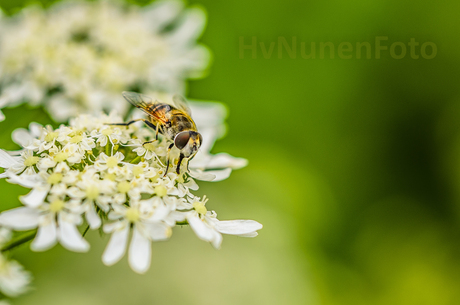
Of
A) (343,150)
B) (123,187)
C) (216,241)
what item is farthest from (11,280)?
(343,150)

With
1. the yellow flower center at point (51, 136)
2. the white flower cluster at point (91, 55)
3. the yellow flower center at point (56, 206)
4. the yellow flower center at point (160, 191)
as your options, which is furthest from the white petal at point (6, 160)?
the white flower cluster at point (91, 55)

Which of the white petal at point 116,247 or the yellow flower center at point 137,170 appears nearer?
the white petal at point 116,247

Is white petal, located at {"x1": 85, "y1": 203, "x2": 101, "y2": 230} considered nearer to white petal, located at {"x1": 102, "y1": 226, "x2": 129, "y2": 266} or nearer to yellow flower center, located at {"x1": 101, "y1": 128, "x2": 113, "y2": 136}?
white petal, located at {"x1": 102, "y1": 226, "x2": 129, "y2": 266}

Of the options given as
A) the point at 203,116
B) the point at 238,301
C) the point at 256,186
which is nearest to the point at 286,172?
the point at 256,186

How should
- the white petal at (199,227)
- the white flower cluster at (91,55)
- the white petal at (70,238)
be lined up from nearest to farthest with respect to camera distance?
the white petal at (70,238) → the white petal at (199,227) → the white flower cluster at (91,55)

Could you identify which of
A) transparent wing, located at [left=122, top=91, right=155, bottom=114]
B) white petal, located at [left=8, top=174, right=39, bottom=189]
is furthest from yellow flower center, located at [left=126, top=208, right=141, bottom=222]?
transparent wing, located at [left=122, top=91, right=155, bottom=114]

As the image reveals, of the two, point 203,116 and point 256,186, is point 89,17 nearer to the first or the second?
point 203,116

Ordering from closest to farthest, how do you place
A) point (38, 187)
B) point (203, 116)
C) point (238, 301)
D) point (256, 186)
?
1. point (38, 187)
2. point (238, 301)
3. point (203, 116)
4. point (256, 186)

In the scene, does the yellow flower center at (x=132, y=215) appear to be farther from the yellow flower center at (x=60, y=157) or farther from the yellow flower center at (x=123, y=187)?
the yellow flower center at (x=60, y=157)
